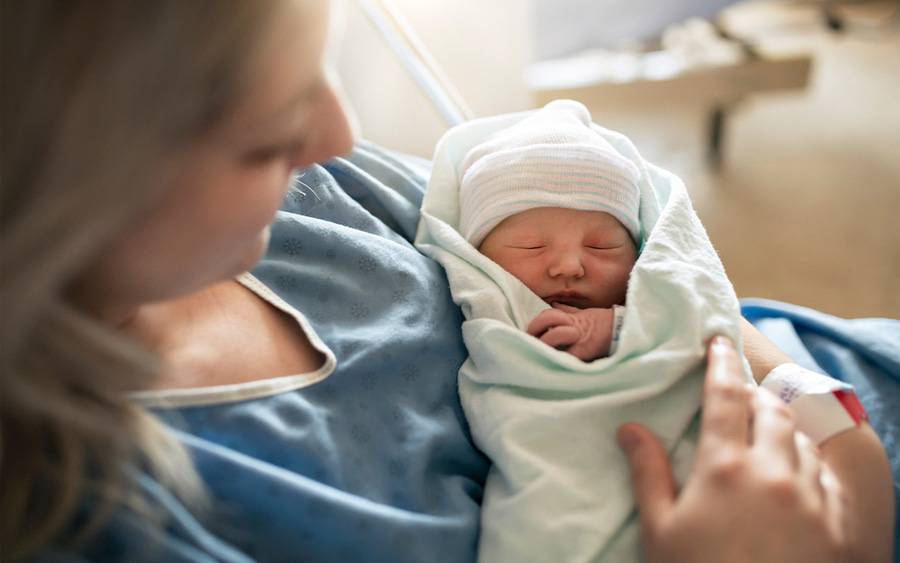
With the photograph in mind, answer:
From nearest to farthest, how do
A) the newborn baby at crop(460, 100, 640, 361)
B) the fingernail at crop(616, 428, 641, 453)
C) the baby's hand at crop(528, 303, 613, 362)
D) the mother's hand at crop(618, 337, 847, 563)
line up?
the mother's hand at crop(618, 337, 847, 563), the fingernail at crop(616, 428, 641, 453), the baby's hand at crop(528, 303, 613, 362), the newborn baby at crop(460, 100, 640, 361)

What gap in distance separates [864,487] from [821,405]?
0.09 metres

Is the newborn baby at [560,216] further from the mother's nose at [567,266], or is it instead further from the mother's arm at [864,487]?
the mother's arm at [864,487]

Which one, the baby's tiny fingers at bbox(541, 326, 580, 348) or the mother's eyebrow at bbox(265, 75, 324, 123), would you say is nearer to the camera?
the mother's eyebrow at bbox(265, 75, 324, 123)

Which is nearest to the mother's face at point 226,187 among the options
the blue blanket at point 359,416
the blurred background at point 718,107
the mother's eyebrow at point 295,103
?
the mother's eyebrow at point 295,103

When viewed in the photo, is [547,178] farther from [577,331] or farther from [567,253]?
[577,331]

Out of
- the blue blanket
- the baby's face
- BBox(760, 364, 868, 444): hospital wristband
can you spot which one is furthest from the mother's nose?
BBox(760, 364, 868, 444): hospital wristband

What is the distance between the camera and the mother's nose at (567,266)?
91 cm

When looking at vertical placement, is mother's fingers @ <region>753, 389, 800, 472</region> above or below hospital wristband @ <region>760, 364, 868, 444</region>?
above

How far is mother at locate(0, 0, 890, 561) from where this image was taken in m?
0.44

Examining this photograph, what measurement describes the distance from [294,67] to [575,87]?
201 cm

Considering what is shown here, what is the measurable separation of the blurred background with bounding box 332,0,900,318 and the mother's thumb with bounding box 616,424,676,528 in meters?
0.77

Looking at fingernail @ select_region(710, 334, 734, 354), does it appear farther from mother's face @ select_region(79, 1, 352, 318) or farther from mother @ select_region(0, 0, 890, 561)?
mother's face @ select_region(79, 1, 352, 318)

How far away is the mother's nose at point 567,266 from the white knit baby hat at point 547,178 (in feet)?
0.21

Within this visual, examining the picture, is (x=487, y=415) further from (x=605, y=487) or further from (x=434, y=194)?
(x=434, y=194)
